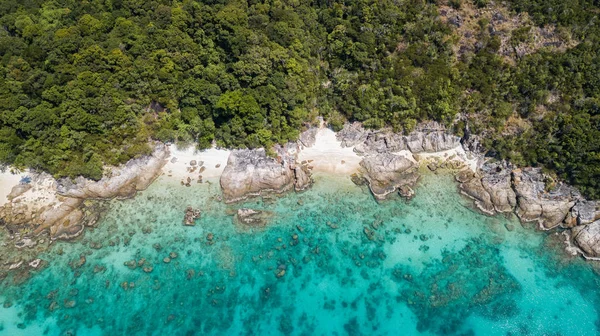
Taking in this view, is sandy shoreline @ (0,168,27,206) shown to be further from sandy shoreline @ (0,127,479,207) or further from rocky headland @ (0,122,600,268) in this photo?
rocky headland @ (0,122,600,268)

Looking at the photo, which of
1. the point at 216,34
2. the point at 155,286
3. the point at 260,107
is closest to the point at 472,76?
the point at 260,107

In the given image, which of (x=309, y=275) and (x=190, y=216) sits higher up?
(x=190, y=216)

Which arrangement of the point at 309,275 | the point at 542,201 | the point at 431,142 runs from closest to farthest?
1. the point at 309,275
2. the point at 542,201
3. the point at 431,142

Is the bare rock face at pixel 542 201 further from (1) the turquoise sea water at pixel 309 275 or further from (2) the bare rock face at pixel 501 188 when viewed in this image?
(1) the turquoise sea water at pixel 309 275

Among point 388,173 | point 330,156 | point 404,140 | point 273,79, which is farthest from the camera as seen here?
point 404,140

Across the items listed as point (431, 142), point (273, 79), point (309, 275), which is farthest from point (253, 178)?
point (431, 142)

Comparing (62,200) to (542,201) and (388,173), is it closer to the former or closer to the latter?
(388,173)

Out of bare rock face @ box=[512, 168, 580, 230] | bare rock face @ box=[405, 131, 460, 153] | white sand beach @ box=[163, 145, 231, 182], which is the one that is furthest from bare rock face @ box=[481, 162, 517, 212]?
white sand beach @ box=[163, 145, 231, 182]
